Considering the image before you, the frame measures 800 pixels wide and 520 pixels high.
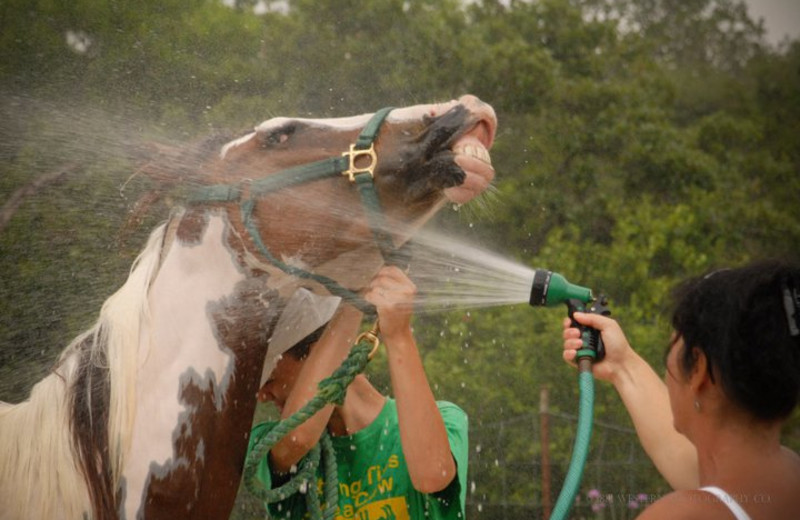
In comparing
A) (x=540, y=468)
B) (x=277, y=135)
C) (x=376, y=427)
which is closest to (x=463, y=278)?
(x=376, y=427)

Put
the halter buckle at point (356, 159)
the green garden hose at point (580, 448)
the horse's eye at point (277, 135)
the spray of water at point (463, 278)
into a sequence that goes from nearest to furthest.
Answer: the green garden hose at point (580, 448)
the halter buckle at point (356, 159)
the horse's eye at point (277, 135)
the spray of water at point (463, 278)

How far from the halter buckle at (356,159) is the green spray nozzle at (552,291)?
0.41 metres

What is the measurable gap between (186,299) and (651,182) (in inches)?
260

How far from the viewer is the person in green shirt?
2014mm

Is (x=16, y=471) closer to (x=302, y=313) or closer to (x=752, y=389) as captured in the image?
(x=302, y=313)

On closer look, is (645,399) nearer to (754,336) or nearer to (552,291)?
(552,291)

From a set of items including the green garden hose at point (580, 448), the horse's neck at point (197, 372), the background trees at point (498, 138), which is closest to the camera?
the green garden hose at point (580, 448)

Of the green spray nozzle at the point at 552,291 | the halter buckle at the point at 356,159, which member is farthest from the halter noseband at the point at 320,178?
the green spray nozzle at the point at 552,291

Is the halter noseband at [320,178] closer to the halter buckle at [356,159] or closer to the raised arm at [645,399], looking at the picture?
the halter buckle at [356,159]

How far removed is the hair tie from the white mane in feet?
4.07

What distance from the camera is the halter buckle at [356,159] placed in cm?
197

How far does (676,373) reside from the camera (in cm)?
149

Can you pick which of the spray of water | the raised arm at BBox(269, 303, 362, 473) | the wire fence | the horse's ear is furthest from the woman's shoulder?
the wire fence

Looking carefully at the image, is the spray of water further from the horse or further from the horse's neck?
the horse's neck
